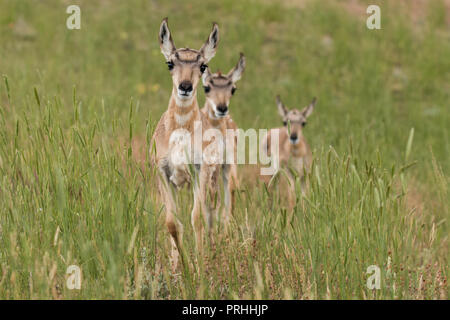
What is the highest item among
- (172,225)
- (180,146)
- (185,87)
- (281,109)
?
(281,109)

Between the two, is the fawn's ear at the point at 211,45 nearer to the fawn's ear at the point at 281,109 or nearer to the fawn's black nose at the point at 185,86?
the fawn's black nose at the point at 185,86

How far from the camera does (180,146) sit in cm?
482

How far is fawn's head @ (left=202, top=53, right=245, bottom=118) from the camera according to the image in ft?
16.8

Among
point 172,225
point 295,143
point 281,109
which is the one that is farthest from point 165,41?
point 295,143

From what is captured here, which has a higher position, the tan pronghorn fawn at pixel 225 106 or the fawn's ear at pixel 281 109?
the fawn's ear at pixel 281 109

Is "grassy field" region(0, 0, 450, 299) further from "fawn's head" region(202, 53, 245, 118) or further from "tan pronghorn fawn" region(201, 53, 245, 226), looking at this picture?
"fawn's head" region(202, 53, 245, 118)

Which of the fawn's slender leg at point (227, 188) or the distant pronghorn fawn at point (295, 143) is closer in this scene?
the fawn's slender leg at point (227, 188)

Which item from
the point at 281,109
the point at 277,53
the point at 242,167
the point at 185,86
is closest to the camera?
the point at 185,86

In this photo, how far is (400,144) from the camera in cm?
1073

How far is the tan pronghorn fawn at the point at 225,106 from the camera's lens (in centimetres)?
515

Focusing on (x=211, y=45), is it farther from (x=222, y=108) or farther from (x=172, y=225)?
(x=172, y=225)

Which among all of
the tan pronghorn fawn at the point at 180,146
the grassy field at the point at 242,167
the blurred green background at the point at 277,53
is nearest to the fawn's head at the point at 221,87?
the tan pronghorn fawn at the point at 180,146

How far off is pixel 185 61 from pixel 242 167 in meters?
4.20
